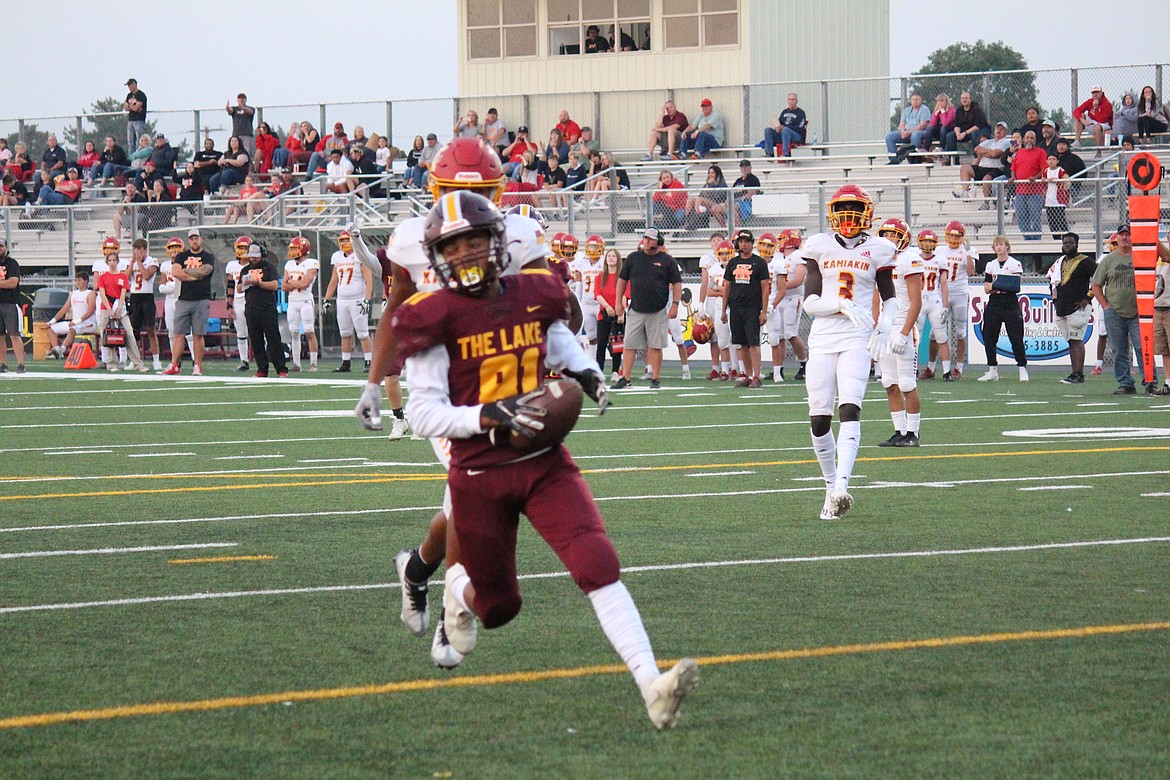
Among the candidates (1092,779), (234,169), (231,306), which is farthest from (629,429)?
(234,169)

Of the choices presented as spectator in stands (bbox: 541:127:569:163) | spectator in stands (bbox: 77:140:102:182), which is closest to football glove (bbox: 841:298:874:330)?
spectator in stands (bbox: 541:127:569:163)

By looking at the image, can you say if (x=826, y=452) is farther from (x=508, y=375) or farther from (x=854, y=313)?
(x=508, y=375)

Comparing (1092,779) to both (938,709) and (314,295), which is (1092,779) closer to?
(938,709)

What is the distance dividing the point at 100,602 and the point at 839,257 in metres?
5.06

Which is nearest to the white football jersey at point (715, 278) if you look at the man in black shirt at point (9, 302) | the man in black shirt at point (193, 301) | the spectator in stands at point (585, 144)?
the man in black shirt at point (193, 301)

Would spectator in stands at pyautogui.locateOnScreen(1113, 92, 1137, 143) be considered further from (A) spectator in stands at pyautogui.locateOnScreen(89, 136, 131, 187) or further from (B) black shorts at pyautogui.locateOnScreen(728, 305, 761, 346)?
(A) spectator in stands at pyautogui.locateOnScreen(89, 136, 131, 187)

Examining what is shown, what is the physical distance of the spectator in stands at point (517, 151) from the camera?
30.1m

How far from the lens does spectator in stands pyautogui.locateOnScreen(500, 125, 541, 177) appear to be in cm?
3011

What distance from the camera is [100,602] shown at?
646 centimetres

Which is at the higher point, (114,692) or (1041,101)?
(1041,101)

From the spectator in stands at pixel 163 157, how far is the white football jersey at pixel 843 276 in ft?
83.0

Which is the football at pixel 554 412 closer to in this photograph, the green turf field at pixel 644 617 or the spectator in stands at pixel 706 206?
the green turf field at pixel 644 617

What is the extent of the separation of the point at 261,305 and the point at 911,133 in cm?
1215

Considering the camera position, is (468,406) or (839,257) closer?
(468,406)
